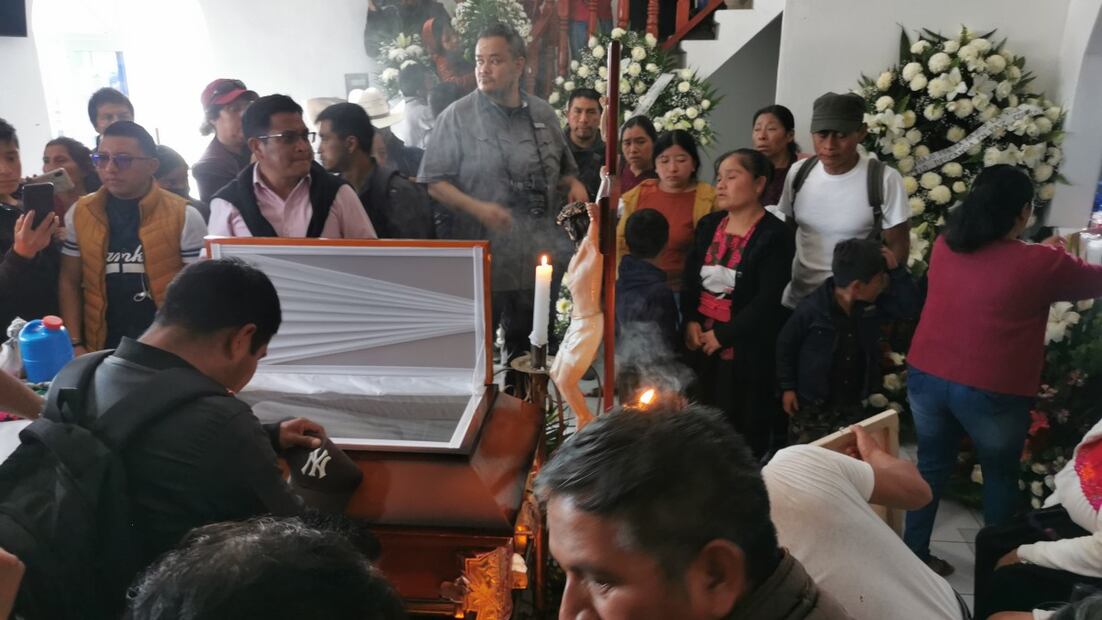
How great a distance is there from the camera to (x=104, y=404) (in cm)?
132

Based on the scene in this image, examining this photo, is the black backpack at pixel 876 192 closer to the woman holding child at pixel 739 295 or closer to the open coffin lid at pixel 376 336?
the woman holding child at pixel 739 295

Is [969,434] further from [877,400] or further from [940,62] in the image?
[940,62]

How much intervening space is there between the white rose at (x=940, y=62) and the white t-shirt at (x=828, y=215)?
4.23 feet

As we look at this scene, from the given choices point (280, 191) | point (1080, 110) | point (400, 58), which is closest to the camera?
point (280, 191)

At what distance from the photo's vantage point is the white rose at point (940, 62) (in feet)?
13.7

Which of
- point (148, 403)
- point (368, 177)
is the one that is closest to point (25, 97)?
point (368, 177)

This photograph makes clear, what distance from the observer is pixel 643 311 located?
3.19 m

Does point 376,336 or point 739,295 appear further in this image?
point 739,295

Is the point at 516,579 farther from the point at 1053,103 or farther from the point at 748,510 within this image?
the point at 1053,103

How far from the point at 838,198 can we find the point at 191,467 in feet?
9.28

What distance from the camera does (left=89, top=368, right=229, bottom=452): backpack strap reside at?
1.27 m

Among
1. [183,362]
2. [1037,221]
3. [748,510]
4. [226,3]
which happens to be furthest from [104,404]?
[226,3]

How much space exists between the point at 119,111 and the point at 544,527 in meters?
3.50

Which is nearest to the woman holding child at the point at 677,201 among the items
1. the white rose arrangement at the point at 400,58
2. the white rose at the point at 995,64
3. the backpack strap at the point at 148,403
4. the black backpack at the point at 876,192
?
the black backpack at the point at 876,192
